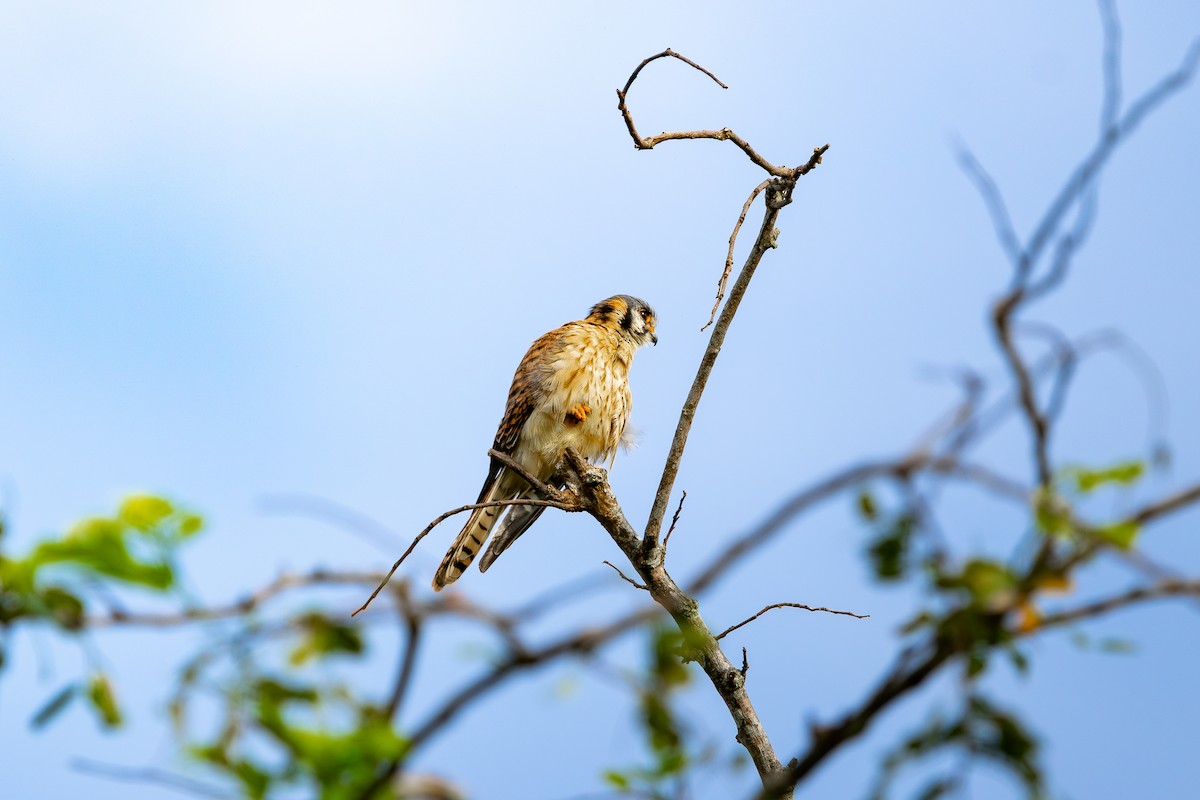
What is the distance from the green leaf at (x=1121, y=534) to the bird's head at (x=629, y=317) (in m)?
5.56

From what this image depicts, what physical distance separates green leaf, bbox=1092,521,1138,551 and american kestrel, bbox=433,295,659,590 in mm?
4574

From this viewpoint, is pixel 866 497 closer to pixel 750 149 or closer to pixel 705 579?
pixel 705 579

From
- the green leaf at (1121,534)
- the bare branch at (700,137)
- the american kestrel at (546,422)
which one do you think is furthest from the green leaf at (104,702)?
the american kestrel at (546,422)

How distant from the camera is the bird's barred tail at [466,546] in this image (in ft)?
17.5

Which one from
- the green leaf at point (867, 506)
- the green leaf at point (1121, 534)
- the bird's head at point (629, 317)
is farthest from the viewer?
the bird's head at point (629, 317)

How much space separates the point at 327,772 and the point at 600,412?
16.1ft

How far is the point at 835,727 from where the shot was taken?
2.58ft

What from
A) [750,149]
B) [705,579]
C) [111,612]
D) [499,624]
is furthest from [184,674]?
A: [750,149]

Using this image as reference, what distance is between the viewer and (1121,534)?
29.7 inches

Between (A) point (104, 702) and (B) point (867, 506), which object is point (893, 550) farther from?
(A) point (104, 702)

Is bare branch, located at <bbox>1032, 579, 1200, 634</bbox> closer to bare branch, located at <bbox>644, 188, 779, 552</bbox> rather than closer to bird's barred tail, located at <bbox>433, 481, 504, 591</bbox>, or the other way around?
bare branch, located at <bbox>644, 188, 779, 552</bbox>

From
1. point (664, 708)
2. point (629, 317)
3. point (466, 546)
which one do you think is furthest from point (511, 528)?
point (664, 708)

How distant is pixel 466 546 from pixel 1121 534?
471 centimetres

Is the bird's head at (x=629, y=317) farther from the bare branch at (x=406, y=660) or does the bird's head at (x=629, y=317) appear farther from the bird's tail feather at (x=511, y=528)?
the bare branch at (x=406, y=660)
